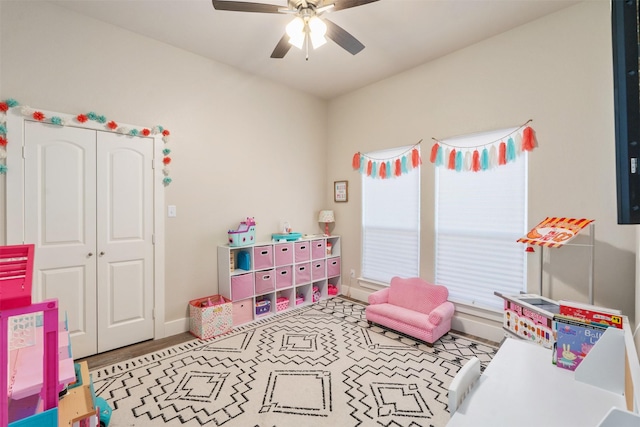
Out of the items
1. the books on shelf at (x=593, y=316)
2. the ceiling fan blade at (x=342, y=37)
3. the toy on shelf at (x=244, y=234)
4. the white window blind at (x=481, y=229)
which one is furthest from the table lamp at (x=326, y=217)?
the books on shelf at (x=593, y=316)

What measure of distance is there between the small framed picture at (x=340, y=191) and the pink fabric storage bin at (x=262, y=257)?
140cm

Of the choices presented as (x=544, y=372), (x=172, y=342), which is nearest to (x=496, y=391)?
(x=544, y=372)

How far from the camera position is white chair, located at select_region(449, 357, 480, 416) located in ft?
3.39

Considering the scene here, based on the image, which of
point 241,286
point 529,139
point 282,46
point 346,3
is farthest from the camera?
point 241,286

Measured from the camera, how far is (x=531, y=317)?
2.31 meters

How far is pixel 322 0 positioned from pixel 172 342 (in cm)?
333

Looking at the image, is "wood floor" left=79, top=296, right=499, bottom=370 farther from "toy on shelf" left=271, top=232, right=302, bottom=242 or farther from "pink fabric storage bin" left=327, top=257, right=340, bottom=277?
"pink fabric storage bin" left=327, top=257, right=340, bottom=277

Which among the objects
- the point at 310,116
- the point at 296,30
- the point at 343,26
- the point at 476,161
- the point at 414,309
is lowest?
the point at 414,309

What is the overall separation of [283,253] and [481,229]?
230 cm

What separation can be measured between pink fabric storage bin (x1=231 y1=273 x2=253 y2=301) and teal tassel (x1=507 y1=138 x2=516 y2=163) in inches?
118

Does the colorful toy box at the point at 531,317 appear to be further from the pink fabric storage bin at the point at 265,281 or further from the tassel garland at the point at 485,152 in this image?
the pink fabric storage bin at the point at 265,281

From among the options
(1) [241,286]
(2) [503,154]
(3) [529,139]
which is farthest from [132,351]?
(3) [529,139]

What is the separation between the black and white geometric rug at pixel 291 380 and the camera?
1.90 meters

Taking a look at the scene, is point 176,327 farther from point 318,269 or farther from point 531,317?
point 531,317
